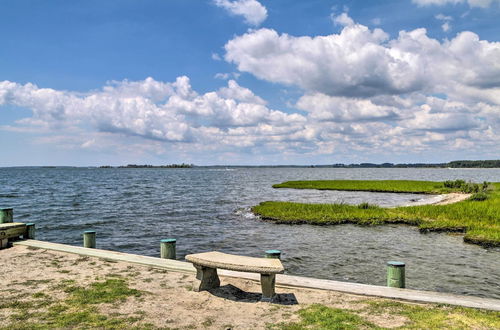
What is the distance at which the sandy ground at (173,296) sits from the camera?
23.8 ft

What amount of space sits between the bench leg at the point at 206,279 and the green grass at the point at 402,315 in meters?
2.55

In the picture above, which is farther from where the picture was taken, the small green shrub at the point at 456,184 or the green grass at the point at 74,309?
the small green shrub at the point at 456,184

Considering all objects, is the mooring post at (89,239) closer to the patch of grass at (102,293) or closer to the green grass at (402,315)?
the patch of grass at (102,293)

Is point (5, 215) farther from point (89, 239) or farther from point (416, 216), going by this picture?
point (416, 216)

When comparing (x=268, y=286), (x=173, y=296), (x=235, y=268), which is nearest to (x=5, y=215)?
(x=173, y=296)

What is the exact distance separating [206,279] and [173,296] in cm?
91

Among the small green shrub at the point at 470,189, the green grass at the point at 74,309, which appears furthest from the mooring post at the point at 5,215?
the small green shrub at the point at 470,189

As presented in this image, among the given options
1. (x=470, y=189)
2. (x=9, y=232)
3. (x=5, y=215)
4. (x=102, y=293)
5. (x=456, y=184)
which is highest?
(x=5, y=215)

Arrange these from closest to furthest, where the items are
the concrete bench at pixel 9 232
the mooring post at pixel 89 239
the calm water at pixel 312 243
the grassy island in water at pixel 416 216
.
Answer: the concrete bench at pixel 9 232 < the mooring post at pixel 89 239 < the calm water at pixel 312 243 < the grassy island in water at pixel 416 216

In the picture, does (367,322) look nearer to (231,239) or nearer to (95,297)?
(95,297)

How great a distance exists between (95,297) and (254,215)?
879 inches

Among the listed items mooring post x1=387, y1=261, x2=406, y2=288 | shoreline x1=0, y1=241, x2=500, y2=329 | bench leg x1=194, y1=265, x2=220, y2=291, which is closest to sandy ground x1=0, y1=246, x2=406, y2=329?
shoreline x1=0, y1=241, x2=500, y2=329

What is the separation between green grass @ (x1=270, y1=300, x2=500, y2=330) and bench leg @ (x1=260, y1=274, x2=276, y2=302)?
98cm

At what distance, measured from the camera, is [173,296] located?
8539mm
